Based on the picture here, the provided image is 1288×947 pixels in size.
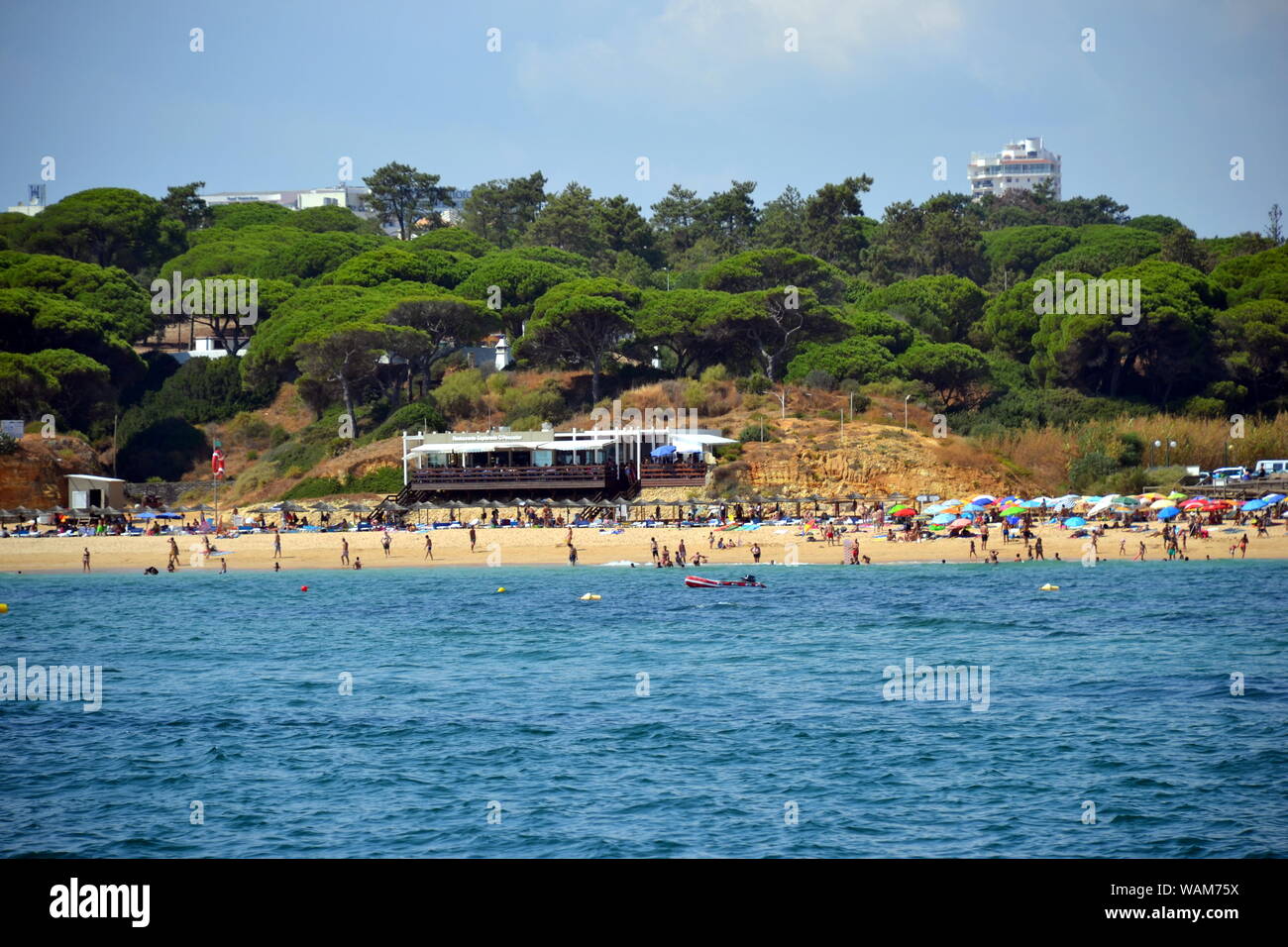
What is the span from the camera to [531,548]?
1881 inches

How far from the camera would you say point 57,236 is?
3423 inches

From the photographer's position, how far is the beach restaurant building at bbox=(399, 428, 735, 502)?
54344mm

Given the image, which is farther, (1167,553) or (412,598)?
(1167,553)

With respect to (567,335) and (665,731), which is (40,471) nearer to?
(567,335)

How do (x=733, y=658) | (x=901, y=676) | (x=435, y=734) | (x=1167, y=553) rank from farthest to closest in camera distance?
(x=1167, y=553), (x=733, y=658), (x=901, y=676), (x=435, y=734)

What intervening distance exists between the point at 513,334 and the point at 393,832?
6392 cm

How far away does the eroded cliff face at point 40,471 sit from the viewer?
57812 mm

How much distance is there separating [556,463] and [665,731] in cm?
3705

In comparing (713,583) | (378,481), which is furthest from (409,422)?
(713,583)

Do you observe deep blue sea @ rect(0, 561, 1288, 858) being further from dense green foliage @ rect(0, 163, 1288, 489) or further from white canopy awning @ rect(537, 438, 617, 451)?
dense green foliage @ rect(0, 163, 1288, 489)
